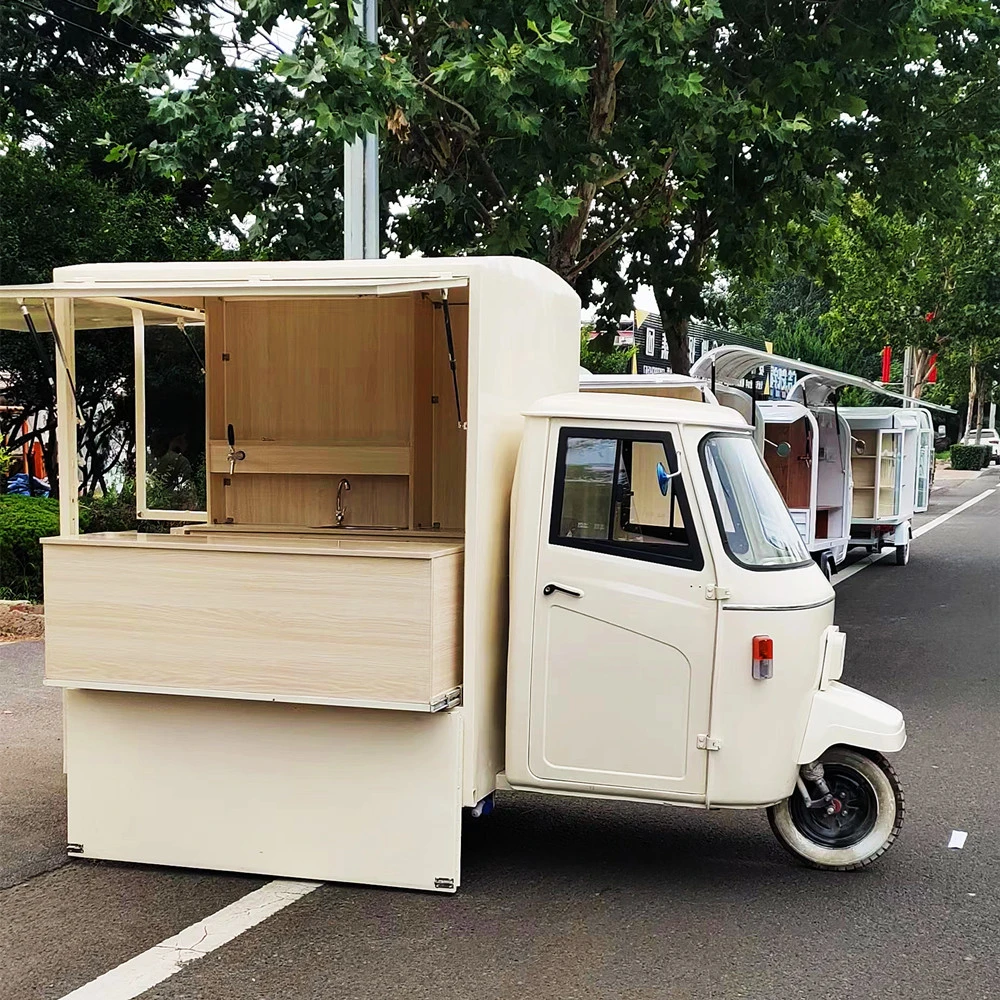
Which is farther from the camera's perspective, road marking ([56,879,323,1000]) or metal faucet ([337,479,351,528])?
metal faucet ([337,479,351,528])

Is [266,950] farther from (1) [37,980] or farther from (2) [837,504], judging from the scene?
(2) [837,504]

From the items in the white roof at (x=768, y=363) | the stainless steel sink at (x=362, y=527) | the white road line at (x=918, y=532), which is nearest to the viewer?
the stainless steel sink at (x=362, y=527)

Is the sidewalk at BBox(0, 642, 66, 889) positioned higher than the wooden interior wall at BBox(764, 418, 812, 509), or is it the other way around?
the wooden interior wall at BBox(764, 418, 812, 509)

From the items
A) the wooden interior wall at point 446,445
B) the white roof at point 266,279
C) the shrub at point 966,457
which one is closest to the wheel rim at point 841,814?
the wooden interior wall at point 446,445

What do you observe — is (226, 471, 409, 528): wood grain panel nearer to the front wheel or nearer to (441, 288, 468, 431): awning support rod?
(441, 288, 468, 431): awning support rod

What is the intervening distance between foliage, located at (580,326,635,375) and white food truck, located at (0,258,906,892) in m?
5.22

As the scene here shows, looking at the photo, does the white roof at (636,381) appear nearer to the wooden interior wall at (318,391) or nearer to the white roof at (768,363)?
the white roof at (768,363)

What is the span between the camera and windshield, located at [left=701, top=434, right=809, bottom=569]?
17.8 ft

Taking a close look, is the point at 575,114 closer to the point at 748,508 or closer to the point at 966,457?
the point at 748,508

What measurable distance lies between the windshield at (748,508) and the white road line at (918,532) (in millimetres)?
11430

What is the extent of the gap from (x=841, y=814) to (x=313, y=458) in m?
3.35

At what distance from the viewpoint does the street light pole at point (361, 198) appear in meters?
9.81

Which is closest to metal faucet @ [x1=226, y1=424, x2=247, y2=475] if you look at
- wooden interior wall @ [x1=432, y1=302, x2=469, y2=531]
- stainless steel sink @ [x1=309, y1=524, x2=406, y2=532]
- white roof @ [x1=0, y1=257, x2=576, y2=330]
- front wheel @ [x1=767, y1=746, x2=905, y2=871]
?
stainless steel sink @ [x1=309, y1=524, x2=406, y2=532]

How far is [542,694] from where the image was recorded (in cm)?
547
